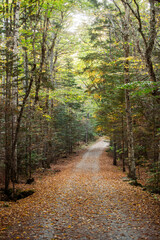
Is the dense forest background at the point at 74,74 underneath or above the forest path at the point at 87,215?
above

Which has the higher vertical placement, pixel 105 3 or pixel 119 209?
pixel 105 3

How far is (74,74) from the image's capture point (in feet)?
55.7

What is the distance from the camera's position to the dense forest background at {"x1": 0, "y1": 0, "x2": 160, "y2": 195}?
7.07m

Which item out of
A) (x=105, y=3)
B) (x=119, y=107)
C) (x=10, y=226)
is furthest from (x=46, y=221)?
(x=105, y=3)

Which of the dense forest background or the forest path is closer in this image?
the forest path

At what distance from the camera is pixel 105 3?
58.2 feet

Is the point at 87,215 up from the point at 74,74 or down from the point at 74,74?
down

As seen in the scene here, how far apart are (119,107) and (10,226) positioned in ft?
37.3

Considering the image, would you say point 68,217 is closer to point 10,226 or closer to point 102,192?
point 10,226

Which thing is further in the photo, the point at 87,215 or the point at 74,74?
the point at 74,74

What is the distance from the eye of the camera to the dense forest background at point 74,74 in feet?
23.2

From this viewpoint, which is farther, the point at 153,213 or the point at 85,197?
the point at 85,197

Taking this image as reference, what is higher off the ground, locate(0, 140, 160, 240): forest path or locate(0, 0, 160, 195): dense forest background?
locate(0, 0, 160, 195): dense forest background

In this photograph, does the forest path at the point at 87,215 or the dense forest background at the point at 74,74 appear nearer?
the forest path at the point at 87,215
